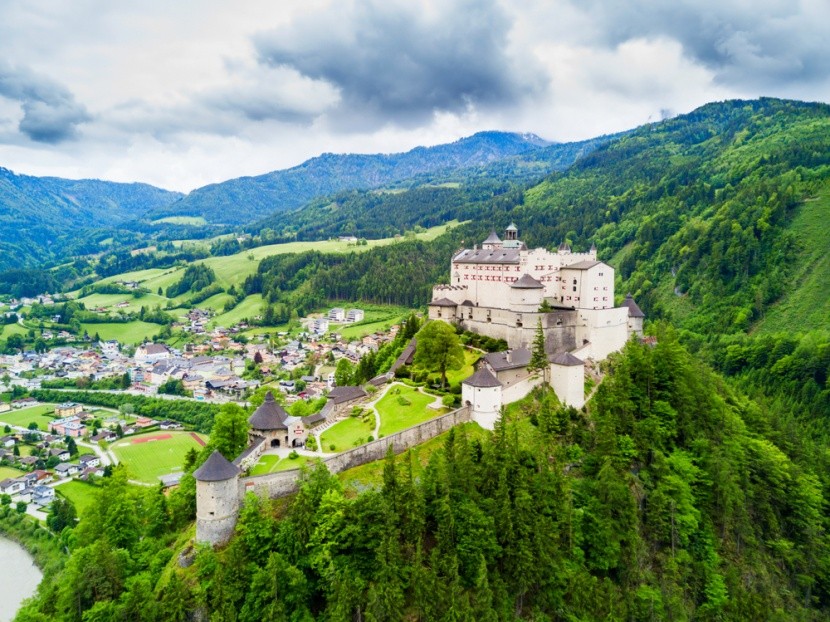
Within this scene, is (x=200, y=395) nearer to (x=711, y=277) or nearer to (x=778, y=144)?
(x=711, y=277)

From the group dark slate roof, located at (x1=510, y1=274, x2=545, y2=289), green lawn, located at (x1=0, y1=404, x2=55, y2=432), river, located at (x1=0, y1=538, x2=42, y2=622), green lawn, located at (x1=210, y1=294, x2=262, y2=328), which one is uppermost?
dark slate roof, located at (x1=510, y1=274, x2=545, y2=289)

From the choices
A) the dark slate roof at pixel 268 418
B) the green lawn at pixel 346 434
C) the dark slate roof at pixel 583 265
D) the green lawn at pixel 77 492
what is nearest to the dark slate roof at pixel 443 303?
the dark slate roof at pixel 583 265

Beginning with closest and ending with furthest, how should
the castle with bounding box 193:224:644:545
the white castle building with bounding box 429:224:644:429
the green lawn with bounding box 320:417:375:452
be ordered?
the castle with bounding box 193:224:644:545 < the green lawn with bounding box 320:417:375:452 < the white castle building with bounding box 429:224:644:429

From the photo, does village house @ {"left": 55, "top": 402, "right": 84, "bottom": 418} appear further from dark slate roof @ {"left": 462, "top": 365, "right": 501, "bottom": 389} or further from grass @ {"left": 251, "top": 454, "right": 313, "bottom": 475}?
dark slate roof @ {"left": 462, "top": 365, "right": 501, "bottom": 389}

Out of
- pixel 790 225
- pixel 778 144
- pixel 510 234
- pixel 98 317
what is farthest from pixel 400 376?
pixel 778 144

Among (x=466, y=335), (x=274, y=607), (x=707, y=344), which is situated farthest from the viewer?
(x=707, y=344)

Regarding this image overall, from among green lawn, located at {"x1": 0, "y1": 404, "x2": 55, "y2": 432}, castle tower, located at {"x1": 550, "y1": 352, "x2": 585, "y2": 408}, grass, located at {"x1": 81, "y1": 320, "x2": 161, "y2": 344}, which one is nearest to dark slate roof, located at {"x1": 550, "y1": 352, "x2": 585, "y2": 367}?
castle tower, located at {"x1": 550, "y1": 352, "x2": 585, "y2": 408}
